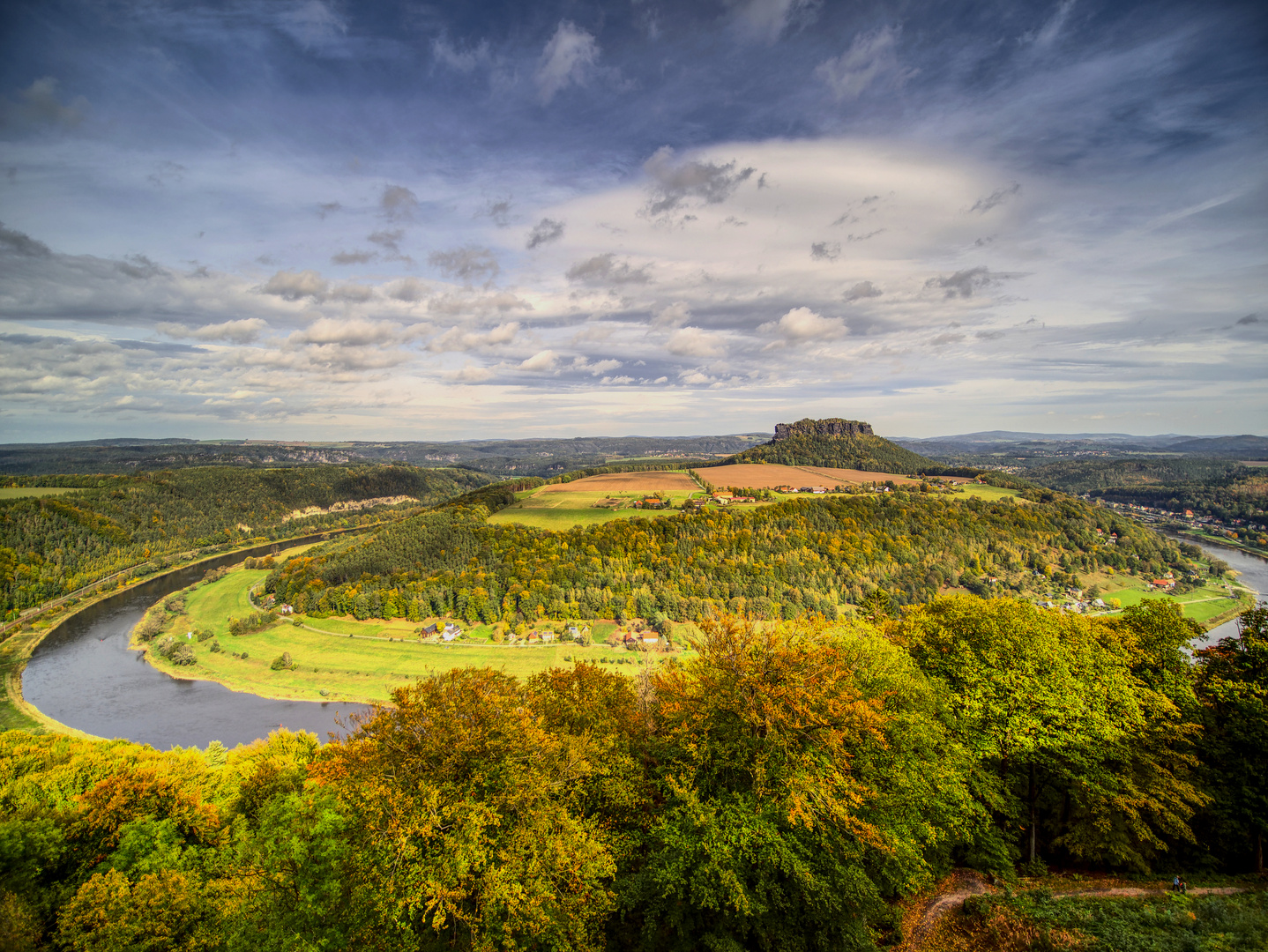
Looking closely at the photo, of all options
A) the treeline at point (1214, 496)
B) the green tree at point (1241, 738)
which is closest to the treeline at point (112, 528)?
the green tree at point (1241, 738)

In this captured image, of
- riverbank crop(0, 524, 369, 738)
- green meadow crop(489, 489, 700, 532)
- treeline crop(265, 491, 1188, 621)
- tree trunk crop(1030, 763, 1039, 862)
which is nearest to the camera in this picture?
tree trunk crop(1030, 763, 1039, 862)

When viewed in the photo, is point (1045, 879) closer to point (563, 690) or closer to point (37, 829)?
point (563, 690)

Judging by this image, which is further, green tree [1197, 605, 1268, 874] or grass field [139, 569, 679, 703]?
grass field [139, 569, 679, 703]

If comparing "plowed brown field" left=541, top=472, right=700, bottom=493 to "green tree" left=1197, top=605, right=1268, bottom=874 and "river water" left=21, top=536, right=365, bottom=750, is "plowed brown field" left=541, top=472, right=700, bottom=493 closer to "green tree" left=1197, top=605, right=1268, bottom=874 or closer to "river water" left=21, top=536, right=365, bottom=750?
"river water" left=21, top=536, right=365, bottom=750

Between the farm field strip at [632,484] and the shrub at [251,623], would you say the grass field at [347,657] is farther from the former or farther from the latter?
the farm field strip at [632,484]

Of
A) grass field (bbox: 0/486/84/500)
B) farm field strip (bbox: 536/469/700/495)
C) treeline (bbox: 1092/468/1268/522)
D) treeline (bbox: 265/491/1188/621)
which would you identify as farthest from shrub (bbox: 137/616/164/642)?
treeline (bbox: 1092/468/1268/522)

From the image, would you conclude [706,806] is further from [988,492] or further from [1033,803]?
[988,492]

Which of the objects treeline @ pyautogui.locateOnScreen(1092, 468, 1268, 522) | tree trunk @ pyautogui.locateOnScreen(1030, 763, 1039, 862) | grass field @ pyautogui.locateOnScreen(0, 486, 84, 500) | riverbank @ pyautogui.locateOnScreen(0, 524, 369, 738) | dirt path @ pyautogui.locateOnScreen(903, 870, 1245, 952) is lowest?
riverbank @ pyautogui.locateOnScreen(0, 524, 369, 738)
